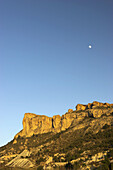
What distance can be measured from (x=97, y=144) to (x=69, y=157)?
76.4ft

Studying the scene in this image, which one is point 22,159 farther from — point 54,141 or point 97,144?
point 97,144

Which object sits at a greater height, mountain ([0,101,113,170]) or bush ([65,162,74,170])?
mountain ([0,101,113,170])

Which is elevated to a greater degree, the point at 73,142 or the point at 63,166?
the point at 73,142

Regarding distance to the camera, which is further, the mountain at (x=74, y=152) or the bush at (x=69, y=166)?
the mountain at (x=74, y=152)

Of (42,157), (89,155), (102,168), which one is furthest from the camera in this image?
A: (42,157)

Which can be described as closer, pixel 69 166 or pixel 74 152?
pixel 69 166

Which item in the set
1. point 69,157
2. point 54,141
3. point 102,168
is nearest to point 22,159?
point 54,141

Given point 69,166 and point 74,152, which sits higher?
point 74,152

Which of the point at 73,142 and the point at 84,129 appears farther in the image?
the point at 84,129

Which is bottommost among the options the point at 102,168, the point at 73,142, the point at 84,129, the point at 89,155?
the point at 102,168

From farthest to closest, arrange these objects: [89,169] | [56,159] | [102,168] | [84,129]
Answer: [84,129] → [56,159] → [89,169] → [102,168]

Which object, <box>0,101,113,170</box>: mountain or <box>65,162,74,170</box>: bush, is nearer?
<box>65,162,74,170</box>: bush

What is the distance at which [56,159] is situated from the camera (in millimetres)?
156125

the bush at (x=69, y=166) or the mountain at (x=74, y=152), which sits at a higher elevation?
the mountain at (x=74, y=152)
